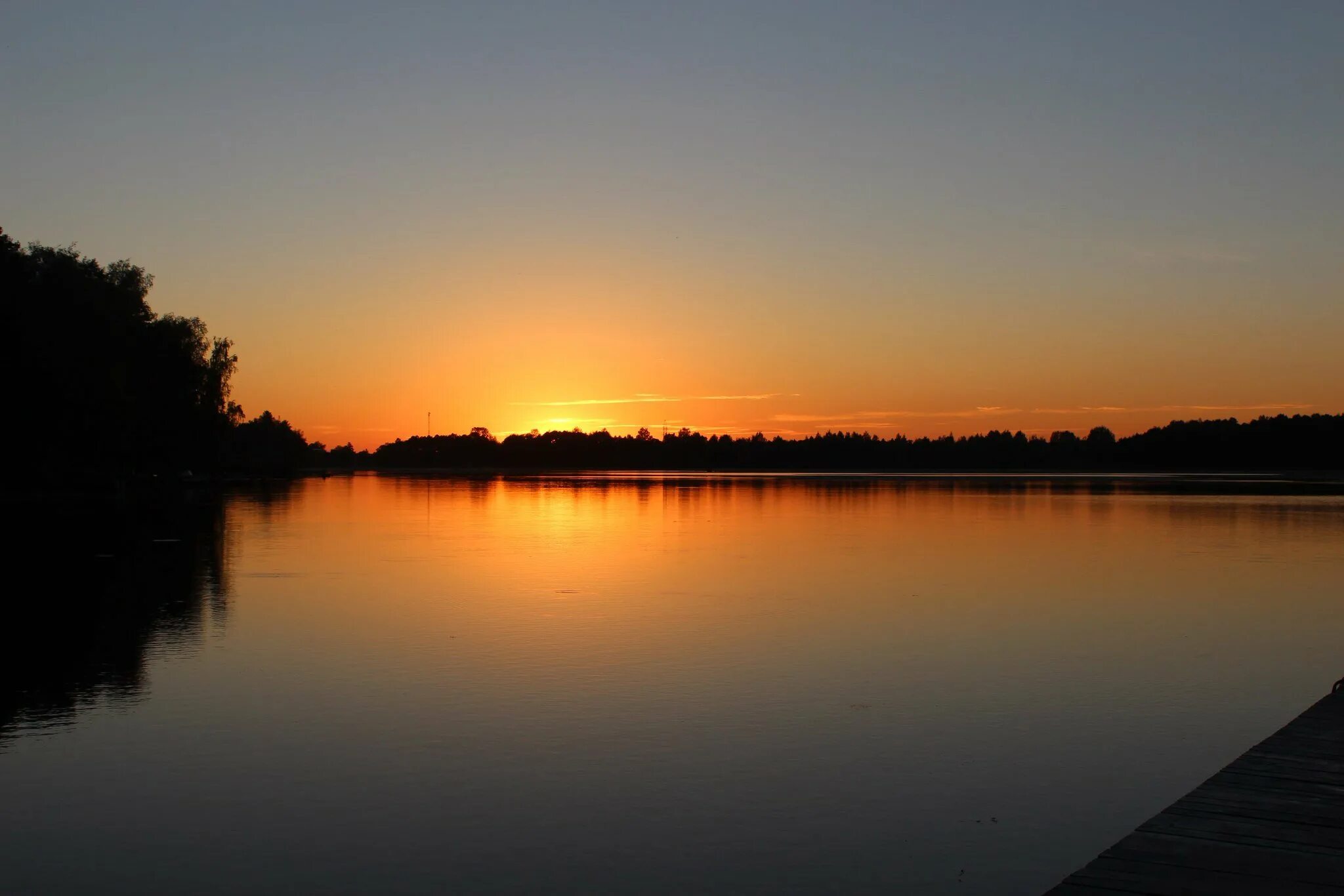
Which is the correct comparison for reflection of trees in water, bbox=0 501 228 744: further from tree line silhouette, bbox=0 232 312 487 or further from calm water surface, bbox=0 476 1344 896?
tree line silhouette, bbox=0 232 312 487

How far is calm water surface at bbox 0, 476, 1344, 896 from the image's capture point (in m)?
7.67

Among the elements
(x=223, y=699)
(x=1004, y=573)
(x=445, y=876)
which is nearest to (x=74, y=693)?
(x=223, y=699)

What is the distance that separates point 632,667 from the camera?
13.9 metres

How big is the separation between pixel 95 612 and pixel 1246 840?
16366 mm

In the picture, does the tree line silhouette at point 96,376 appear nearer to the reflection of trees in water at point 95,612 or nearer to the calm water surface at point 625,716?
the reflection of trees in water at point 95,612

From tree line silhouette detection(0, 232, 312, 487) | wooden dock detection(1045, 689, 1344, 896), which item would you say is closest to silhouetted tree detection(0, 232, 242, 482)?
tree line silhouette detection(0, 232, 312, 487)

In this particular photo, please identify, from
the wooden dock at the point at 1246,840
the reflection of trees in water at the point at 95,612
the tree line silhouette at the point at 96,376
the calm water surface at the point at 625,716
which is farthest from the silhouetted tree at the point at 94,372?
the wooden dock at the point at 1246,840

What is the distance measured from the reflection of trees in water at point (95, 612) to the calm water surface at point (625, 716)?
9 centimetres

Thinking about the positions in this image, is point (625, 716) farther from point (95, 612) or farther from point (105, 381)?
point (105, 381)

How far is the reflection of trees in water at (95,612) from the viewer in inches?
480

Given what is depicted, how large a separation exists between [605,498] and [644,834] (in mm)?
57086

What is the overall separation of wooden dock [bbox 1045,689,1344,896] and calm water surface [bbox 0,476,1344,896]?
741mm

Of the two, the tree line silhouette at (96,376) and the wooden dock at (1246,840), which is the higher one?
the tree line silhouette at (96,376)

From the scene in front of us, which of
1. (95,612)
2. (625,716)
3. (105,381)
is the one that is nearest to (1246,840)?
(625,716)
